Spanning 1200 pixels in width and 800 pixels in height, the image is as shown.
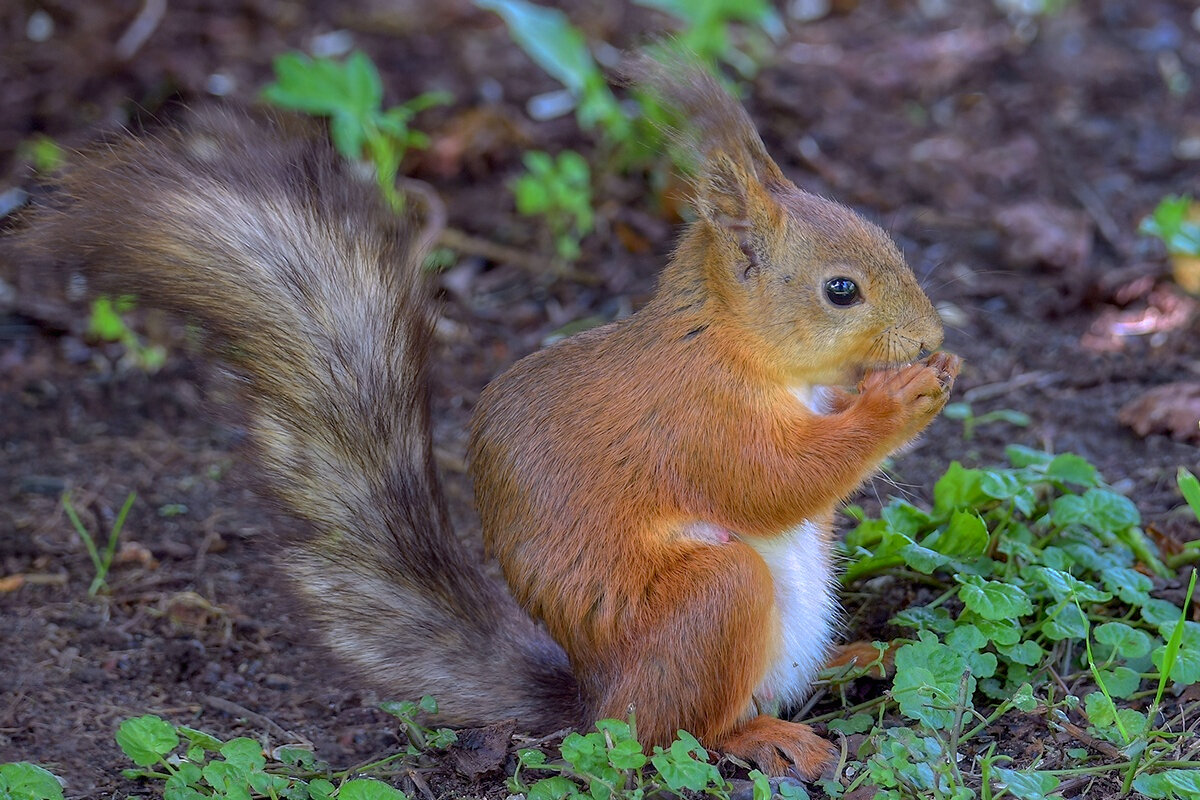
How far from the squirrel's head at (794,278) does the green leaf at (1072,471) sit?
442 millimetres

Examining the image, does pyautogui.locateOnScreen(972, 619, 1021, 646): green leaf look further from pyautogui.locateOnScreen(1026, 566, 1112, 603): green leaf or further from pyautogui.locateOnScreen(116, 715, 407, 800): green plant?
pyautogui.locateOnScreen(116, 715, 407, 800): green plant

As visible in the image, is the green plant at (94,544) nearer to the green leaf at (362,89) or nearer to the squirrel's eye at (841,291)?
the green leaf at (362,89)

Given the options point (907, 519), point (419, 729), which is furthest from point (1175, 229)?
point (419, 729)

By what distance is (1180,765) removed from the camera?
2029 millimetres

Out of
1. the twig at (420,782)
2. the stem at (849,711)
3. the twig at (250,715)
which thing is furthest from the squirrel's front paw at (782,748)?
the twig at (250,715)

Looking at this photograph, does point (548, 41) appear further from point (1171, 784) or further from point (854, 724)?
point (1171, 784)

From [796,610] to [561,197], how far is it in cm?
210

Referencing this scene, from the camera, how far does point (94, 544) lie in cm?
305

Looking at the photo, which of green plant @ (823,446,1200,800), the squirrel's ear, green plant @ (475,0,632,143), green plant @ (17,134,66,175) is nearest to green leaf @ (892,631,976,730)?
green plant @ (823,446,1200,800)

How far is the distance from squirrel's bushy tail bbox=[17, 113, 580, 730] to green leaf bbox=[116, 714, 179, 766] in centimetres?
32

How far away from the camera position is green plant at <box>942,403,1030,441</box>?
3.30m

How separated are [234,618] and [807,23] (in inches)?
156

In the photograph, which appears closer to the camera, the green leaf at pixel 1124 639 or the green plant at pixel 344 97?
the green leaf at pixel 1124 639

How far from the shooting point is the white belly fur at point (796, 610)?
7.39 feet
